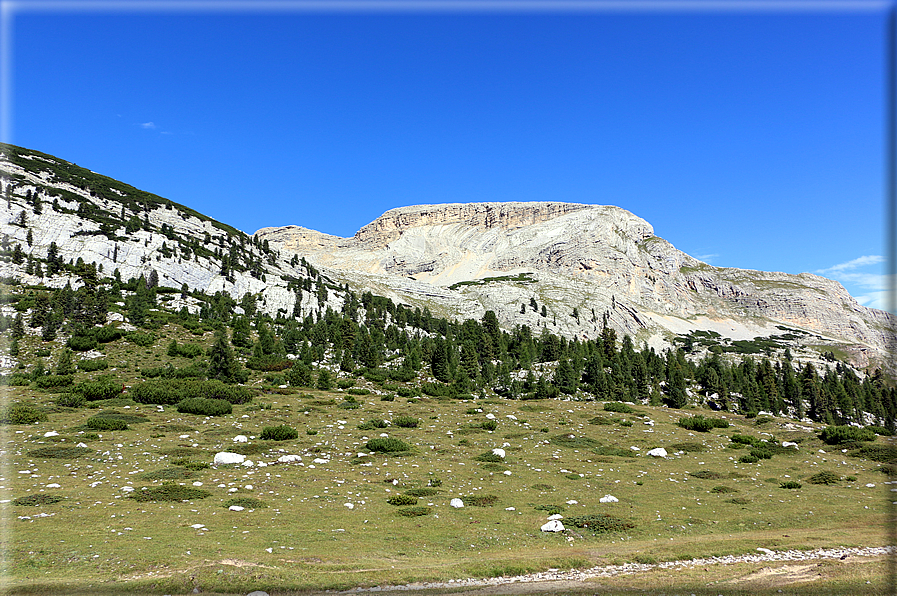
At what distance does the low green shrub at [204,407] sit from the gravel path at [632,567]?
1345 inches

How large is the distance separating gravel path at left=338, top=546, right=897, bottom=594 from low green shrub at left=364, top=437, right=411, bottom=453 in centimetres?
1906

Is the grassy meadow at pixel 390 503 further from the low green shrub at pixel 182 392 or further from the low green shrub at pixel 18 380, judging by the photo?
the low green shrub at pixel 18 380

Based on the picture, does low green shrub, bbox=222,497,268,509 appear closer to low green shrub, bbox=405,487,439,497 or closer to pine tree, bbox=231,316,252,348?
low green shrub, bbox=405,487,439,497

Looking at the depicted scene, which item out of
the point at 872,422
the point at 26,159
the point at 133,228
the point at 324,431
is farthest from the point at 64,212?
the point at 872,422

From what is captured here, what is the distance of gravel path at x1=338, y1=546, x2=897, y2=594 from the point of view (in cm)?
1283

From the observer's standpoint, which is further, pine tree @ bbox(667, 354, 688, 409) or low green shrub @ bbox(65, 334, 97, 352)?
pine tree @ bbox(667, 354, 688, 409)

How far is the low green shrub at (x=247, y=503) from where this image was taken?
1967 cm

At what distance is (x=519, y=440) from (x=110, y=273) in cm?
11959

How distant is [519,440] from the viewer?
36969 mm

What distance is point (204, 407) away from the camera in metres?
40.5

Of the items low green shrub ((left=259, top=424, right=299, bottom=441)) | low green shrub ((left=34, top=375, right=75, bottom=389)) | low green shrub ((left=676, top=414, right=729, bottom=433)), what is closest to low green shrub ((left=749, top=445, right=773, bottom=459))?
low green shrub ((left=676, top=414, right=729, bottom=433))

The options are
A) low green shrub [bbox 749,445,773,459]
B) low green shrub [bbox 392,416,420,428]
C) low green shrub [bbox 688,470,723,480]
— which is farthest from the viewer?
low green shrub [bbox 392,416,420,428]

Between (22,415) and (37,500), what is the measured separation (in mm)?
20602

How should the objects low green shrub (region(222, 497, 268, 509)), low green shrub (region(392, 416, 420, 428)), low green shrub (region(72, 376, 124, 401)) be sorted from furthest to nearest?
low green shrub (region(72, 376, 124, 401)), low green shrub (region(392, 416, 420, 428)), low green shrub (region(222, 497, 268, 509))
